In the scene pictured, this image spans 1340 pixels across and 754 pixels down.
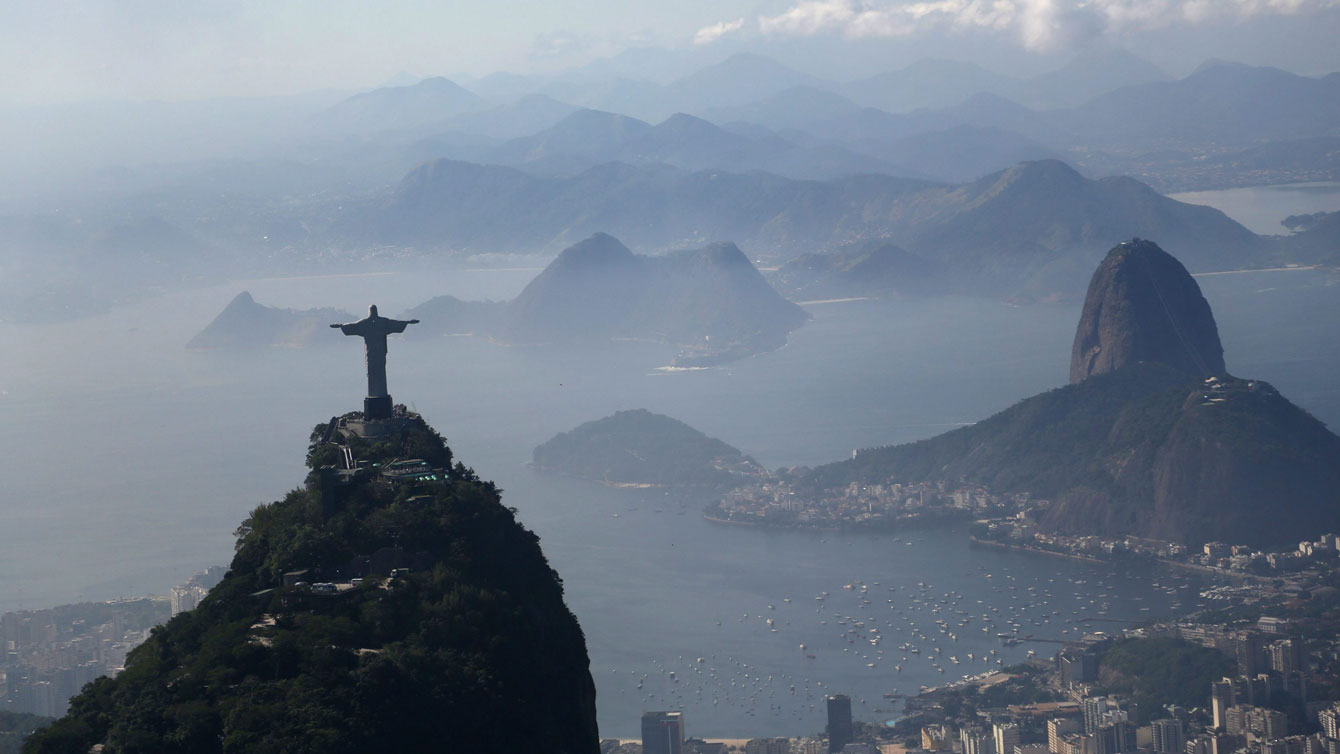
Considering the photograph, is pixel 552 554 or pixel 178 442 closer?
pixel 552 554

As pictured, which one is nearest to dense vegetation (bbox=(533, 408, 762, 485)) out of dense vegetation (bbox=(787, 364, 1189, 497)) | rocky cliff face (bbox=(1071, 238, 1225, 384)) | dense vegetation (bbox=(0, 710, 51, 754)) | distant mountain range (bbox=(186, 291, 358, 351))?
dense vegetation (bbox=(787, 364, 1189, 497))

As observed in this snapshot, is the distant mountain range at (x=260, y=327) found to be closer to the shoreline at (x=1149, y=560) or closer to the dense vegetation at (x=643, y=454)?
the dense vegetation at (x=643, y=454)

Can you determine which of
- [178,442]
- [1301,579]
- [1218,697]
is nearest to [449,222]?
[178,442]

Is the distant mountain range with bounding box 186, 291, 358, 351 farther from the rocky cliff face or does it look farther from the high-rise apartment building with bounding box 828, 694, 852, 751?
the high-rise apartment building with bounding box 828, 694, 852, 751

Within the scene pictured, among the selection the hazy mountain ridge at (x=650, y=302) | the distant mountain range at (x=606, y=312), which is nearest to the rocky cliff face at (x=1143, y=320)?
the distant mountain range at (x=606, y=312)

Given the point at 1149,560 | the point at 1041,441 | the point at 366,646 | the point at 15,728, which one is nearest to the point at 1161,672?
the point at 1149,560

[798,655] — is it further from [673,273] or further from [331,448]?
[673,273]
